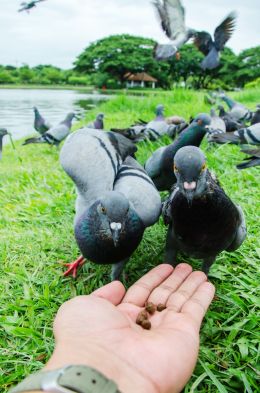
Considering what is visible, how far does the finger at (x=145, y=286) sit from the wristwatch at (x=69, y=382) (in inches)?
34.5

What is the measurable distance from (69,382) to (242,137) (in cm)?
614

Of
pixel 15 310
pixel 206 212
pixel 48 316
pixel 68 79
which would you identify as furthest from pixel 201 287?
pixel 68 79

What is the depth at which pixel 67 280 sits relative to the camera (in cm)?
323

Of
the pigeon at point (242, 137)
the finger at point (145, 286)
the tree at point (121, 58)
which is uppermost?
the tree at point (121, 58)

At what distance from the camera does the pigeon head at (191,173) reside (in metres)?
2.42

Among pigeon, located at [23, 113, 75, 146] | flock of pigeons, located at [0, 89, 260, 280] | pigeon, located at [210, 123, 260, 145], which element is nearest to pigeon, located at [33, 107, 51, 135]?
pigeon, located at [23, 113, 75, 146]

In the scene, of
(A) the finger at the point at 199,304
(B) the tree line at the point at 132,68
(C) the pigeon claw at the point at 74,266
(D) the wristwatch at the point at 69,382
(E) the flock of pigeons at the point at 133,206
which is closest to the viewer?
(D) the wristwatch at the point at 69,382

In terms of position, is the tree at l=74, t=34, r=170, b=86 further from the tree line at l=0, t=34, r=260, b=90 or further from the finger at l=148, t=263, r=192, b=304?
the finger at l=148, t=263, r=192, b=304

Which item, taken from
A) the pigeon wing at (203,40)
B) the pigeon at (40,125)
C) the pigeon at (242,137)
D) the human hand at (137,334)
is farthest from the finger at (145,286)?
the pigeon wing at (203,40)

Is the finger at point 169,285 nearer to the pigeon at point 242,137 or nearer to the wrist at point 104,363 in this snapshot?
the wrist at point 104,363

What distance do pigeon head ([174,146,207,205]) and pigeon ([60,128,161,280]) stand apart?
461mm

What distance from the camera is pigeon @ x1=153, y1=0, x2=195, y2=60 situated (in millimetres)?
8867

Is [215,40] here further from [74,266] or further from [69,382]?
[69,382]

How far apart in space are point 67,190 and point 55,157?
12.1ft
